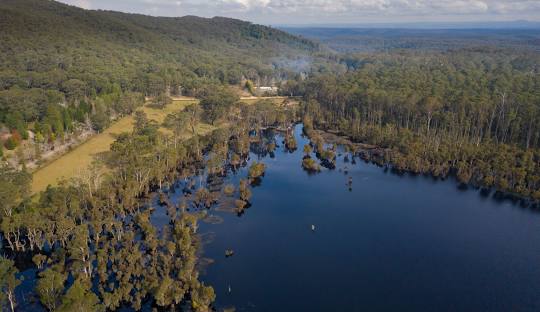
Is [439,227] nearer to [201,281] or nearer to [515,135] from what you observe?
[201,281]

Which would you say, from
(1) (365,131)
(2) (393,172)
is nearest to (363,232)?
(2) (393,172)

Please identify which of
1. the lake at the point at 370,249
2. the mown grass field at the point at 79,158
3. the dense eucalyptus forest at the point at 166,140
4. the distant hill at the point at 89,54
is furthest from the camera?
the distant hill at the point at 89,54

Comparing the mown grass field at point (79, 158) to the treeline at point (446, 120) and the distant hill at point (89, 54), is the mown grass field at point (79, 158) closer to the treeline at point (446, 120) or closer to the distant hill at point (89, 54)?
the distant hill at point (89, 54)

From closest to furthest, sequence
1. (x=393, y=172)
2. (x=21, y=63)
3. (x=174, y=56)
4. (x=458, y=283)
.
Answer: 1. (x=458, y=283)
2. (x=393, y=172)
3. (x=21, y=63)
4. (x=174, y=56)

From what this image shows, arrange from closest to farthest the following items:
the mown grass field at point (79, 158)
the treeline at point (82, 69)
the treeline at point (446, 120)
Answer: the mown grass field at point (79, 158) < the treeline at point (446, 120) < the treeline at point (82, 69)

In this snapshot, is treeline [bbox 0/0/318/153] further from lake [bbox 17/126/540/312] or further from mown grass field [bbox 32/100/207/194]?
lake [bbox 17/126/540/312]

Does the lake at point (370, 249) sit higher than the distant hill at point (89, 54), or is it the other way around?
the distant hill at point (89, 54)

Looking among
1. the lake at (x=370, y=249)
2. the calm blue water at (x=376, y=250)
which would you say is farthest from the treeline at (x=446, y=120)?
the calm blue water at (x=376, y=250)

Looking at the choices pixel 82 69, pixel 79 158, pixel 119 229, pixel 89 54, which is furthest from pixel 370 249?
pixel 89 54
